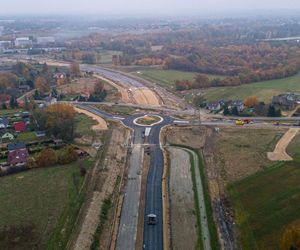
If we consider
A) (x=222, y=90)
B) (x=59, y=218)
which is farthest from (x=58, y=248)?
(x=222, y=90)

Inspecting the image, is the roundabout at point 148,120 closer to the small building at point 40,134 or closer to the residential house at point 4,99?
the small building at point 40,134

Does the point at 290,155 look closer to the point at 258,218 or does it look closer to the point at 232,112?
the point at 258,218

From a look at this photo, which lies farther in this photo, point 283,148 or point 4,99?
point 4,99

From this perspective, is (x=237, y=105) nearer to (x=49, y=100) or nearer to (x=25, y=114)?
(x=25, y=114)

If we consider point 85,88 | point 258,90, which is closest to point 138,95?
point 85,88

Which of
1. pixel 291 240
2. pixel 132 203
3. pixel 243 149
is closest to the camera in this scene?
pixel 291 240

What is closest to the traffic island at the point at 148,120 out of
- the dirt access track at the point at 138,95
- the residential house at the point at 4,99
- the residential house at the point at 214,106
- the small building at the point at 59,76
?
the dirt access track at the point at 138,95
